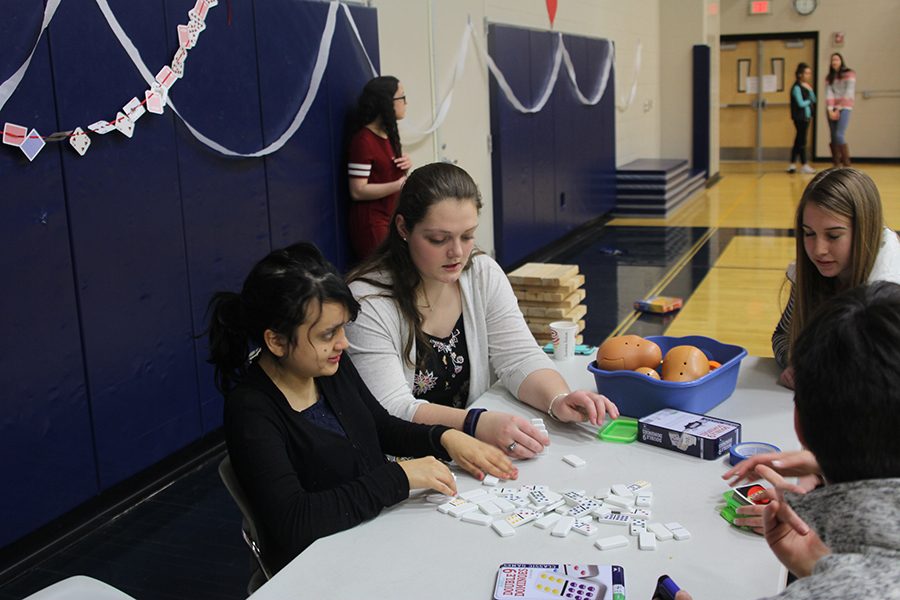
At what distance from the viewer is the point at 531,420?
7.36 feet

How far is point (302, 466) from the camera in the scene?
191 centimetres

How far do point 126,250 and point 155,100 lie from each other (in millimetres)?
622

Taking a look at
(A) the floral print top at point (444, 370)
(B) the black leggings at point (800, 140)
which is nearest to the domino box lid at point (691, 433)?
(A) the floral print top at point (444, 370)

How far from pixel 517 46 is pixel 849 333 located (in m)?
6.82

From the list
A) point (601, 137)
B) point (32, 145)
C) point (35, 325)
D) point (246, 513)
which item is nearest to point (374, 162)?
point (32, 145)

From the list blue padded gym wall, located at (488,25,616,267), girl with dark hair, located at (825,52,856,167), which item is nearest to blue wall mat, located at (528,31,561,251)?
blue padded gym wall, located at (488,25,616,267)

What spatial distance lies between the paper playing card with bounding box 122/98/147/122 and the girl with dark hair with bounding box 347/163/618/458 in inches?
60.7

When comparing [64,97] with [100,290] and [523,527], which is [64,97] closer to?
[100,290]

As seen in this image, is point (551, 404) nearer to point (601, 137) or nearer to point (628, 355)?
point (628, 355)

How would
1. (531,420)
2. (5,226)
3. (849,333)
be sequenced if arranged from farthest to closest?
(5,226)
(531,420)
(849,333)

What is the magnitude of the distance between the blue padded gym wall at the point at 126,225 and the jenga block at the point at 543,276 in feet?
4.00

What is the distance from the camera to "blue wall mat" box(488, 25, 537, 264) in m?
7.22

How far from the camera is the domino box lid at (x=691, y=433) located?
6.52 feet

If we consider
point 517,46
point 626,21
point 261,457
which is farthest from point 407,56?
point 626,21
